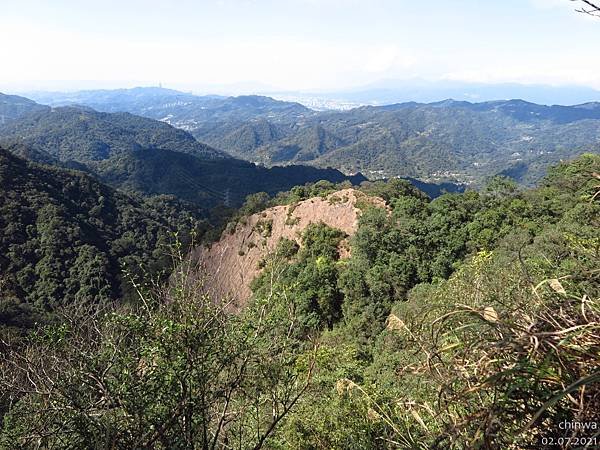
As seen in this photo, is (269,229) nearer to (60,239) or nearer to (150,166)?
(60,239)

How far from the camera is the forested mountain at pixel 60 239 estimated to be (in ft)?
104

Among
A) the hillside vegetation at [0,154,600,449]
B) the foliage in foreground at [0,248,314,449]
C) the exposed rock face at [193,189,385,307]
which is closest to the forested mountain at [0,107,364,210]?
the exposed rock face at [193,189,385,307]

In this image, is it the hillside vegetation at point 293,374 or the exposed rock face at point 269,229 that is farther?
the exposed rock face at point 269,229

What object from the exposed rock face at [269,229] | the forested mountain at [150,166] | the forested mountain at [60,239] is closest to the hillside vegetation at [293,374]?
the exposed rock face at [269,229]

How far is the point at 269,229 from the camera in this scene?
2856cm

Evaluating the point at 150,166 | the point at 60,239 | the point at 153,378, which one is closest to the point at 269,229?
the point at 60,239

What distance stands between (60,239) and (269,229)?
A: 921 inches

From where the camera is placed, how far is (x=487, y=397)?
2.18m

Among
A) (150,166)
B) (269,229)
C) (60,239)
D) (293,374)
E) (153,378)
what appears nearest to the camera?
(153,378)

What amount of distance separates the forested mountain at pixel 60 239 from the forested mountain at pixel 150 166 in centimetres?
3808

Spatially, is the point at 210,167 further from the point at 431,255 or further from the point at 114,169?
the point at 431,255

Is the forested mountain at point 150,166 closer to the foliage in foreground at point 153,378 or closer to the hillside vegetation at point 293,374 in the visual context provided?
the hillside vegetation at point 293,374

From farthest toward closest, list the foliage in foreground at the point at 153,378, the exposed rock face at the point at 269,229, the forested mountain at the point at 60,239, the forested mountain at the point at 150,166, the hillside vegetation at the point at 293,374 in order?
the forested mountain at the point at 150,166 < the forested mountain at the point at 60,239 < the exposed rock face at the point at 269,229 < the foliage in foreground at the point at 153,378 < the hillside vegetation at the point at 293,374

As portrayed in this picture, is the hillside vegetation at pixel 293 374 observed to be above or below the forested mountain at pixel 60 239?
above
